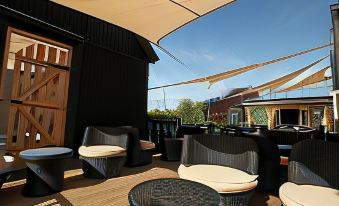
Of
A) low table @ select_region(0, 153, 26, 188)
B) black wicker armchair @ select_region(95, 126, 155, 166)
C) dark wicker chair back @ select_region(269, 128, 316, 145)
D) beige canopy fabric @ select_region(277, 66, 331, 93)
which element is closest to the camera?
low table @ select_region(0, 153, 26, 188)

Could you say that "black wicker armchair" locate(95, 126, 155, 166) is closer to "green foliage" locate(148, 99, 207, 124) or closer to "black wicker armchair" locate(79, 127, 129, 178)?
"black wicker armchair" locate(79, 127, 129, 178)

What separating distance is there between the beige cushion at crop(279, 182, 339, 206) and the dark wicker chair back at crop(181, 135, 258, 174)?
64cm

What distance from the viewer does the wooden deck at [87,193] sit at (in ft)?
9.20

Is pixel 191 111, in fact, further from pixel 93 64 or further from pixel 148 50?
pixel 93 64

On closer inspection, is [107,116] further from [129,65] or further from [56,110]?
[129,65]

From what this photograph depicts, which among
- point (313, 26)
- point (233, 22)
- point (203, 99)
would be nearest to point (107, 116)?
point (203, 99)

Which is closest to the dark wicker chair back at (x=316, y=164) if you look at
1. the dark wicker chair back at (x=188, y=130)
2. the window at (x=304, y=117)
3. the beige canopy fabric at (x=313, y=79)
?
the dark wicker chair back at (x=188, y=130)

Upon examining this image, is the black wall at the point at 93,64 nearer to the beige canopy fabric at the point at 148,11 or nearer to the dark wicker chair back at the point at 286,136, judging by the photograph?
the beige canopy fabric at the point at 148,11

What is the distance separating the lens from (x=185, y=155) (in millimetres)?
2846

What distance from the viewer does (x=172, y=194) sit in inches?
66.4

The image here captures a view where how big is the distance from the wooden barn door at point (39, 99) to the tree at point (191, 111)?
13.2 metres

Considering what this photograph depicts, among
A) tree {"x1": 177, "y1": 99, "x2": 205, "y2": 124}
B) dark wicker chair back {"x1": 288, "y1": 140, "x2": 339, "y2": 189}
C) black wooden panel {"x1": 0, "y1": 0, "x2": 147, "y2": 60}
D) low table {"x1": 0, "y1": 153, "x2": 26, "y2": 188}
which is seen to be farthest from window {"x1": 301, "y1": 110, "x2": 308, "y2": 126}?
low table {"x1": 0, "y1": 153, "x2": 26, "y2": 188}

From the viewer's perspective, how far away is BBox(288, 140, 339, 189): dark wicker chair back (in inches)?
83.7

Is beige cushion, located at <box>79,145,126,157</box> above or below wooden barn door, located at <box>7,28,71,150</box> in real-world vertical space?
below
